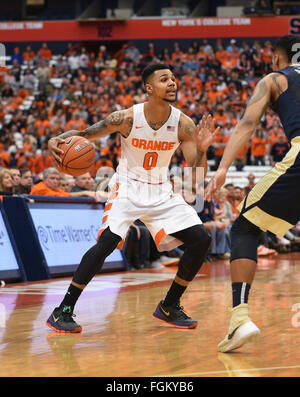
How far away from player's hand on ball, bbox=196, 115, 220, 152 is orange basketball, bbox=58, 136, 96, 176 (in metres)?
0.91

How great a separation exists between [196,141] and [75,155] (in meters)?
0.98

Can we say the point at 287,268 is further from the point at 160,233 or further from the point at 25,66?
the point at 25,66

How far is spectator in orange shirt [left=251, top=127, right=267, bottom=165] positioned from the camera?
21453mm

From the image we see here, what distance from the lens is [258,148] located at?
21.5 m

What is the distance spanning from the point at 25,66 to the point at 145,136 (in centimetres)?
2664

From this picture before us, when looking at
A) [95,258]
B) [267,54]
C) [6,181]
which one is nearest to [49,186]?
[6,181]

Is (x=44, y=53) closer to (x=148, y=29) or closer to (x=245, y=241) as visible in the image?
(x=148, y=29)

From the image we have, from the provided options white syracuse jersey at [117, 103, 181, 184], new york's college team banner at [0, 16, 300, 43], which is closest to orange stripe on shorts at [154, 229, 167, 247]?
white syracuse jersey at [117, 103, 181, 184]

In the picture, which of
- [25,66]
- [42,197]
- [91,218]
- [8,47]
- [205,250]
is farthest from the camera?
[8,47]

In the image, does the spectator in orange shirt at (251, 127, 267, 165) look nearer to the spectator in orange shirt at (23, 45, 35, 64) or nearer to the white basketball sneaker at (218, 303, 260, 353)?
the spectator in orange shirt at (23, 45, 35, 64)

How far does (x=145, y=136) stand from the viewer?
560cm

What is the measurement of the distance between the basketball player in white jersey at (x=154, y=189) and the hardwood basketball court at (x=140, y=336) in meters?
0.35

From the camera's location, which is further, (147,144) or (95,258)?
(147,144)
